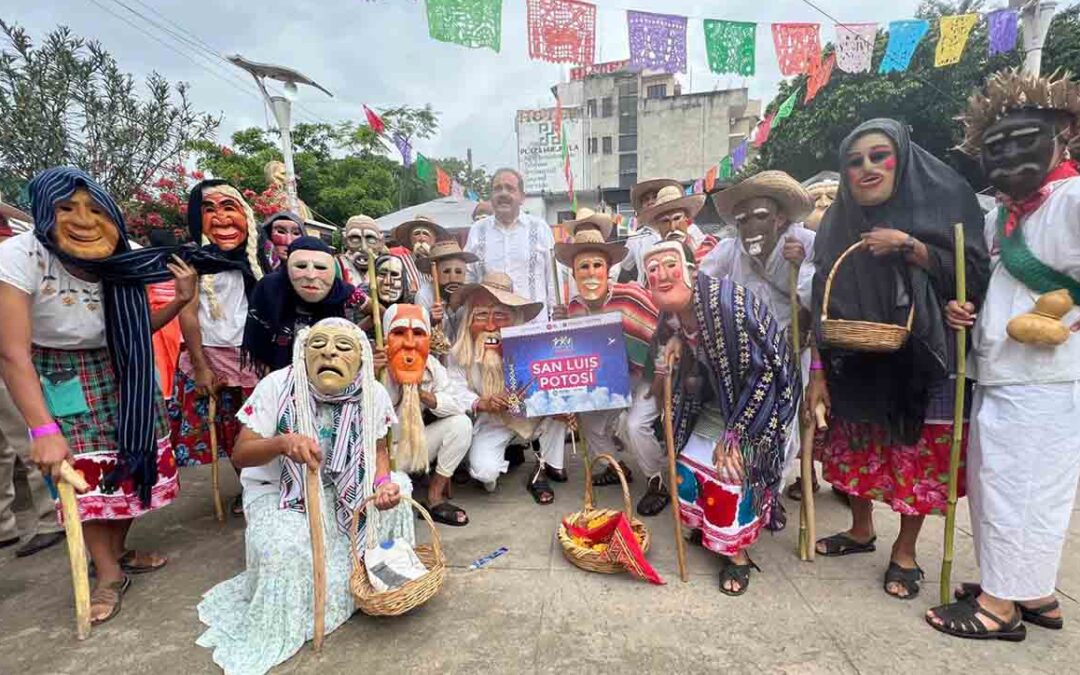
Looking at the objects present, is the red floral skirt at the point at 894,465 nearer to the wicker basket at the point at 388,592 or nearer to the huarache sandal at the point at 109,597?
the wicker basket at the point at 388,592

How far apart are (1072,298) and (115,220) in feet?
13.6

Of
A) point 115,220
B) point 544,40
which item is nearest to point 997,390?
point 115,220

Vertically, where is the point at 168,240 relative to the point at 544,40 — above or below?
below

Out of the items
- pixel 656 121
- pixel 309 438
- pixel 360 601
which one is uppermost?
→ pixel 656 121

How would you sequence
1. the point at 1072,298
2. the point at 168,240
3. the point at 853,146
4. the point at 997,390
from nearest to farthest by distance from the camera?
the point at 1072,298
the point at 997,390
the point at 853,146
the point at 168,240

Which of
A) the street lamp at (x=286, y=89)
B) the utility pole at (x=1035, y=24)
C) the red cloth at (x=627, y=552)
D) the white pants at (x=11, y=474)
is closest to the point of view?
the red cloth at (x=627, y=552)

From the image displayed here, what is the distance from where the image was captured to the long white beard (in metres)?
3.26

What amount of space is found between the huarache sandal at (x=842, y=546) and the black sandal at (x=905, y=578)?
288mm

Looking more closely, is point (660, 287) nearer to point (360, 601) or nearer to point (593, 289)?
point (593, 289)

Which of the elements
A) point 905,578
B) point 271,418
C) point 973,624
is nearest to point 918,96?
point 905,578

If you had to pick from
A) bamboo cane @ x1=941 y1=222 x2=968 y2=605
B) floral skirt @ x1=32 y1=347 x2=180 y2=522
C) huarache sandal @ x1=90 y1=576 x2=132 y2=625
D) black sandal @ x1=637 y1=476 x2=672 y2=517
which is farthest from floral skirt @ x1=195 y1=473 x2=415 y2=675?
bamboo cane @ x1=941 y1=222 x2=968 y2=605

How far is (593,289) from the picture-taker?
371cm

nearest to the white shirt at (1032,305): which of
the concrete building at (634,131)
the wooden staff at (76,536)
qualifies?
the wooden staff at (76,536)

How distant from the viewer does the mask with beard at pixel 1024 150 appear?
205 cm
